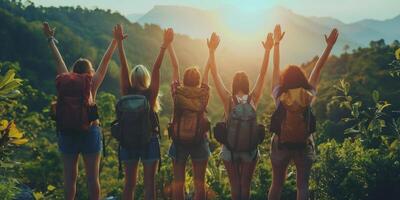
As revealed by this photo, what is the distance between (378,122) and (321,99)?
37.9 meters

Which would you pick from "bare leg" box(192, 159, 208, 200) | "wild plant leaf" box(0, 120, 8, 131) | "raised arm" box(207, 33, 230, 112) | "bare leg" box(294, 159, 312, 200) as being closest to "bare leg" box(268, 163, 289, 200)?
"bare leg" box(294, 159, 312, 200)

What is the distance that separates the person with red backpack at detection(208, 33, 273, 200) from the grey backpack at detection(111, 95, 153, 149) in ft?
2.64

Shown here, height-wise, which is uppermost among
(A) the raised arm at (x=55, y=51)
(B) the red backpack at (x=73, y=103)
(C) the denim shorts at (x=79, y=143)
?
(A) the raised arm at (x=55, y=51)

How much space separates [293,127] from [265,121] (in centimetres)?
1294

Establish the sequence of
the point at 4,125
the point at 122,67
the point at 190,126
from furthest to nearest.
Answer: the point at 190,126 → the point at 122,67 → the point at 4,125

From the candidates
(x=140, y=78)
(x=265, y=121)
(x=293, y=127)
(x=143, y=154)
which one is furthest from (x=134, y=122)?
(x=265, y=121)

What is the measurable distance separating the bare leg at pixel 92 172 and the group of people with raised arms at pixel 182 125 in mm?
10

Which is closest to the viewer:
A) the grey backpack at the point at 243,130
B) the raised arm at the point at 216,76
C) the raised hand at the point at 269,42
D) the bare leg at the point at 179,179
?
the grey backpack at the point at 243,130

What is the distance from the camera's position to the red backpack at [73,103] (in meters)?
5.17

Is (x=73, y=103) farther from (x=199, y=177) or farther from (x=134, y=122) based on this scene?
(x=199, y=177)

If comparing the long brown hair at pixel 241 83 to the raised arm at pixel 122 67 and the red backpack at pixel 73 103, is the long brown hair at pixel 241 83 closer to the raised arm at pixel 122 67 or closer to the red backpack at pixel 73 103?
the raised arm at pixel 122 67

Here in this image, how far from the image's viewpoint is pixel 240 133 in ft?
18.1

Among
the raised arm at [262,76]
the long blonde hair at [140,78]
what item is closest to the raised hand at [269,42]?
the raised arm at [262,76]

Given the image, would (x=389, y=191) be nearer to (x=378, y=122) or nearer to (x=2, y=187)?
(x=378, y=122)
